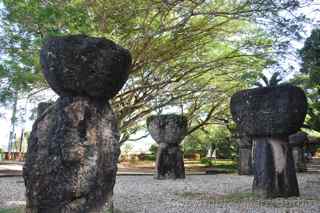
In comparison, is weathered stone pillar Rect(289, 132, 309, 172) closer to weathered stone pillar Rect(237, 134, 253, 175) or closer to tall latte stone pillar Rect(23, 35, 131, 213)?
weathered stone pillar Rect(237, 134, 253, 175)

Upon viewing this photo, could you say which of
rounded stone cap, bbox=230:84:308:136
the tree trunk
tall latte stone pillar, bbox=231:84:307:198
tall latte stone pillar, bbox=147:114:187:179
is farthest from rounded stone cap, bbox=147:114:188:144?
the tree trunk

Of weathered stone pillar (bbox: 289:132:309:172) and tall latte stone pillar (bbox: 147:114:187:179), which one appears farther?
weathered stone pillar (bbox: 289:132:309:172)

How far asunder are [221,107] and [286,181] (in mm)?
15044

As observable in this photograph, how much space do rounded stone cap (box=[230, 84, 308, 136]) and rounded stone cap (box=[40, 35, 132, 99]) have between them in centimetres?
547

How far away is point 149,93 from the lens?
17094 millimetres

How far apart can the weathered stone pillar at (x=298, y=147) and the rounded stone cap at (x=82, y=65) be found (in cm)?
1826

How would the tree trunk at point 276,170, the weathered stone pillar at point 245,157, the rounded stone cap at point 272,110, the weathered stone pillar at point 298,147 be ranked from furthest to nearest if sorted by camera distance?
1. the weathered stone pillar at point 298,147
2. the weathered stone pillar at point 245,157
3. the tree trunk at point 276,170
4. the rounded stone cap at point 272,110

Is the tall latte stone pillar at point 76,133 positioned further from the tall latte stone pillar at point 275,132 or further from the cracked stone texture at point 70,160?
the tall latte stone pillar at point 275,132

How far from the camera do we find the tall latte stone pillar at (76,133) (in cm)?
507

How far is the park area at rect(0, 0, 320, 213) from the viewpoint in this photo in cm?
525

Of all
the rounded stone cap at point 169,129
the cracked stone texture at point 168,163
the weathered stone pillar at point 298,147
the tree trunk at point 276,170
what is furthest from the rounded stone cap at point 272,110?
the weathered stone pillar at point 298,147

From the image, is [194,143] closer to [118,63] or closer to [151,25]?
[151,25]

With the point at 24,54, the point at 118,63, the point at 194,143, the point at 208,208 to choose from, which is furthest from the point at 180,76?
the point at 194,143

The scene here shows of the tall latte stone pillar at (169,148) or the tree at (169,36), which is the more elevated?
the tree at (169,36)
